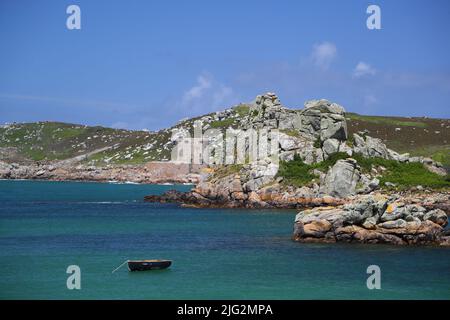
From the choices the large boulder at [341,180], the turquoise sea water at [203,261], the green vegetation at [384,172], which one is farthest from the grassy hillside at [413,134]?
the turquoise sea water at [203,261]

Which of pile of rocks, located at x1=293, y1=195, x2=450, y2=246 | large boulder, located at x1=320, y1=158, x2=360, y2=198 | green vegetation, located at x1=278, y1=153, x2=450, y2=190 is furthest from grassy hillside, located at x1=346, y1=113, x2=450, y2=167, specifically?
pile of rocks, located at x1=293, y1=195, x2=450, y2=246

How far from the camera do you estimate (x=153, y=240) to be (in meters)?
62.4

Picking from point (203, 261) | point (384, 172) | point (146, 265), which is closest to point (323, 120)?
point (384, 172)

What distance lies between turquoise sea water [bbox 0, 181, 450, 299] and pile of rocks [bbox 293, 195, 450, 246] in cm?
175

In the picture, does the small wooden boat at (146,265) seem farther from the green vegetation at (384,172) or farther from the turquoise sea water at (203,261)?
the green vegetation at (384,172)

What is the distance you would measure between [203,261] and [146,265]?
17.1ft

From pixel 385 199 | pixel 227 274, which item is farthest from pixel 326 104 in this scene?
pixel 227 274

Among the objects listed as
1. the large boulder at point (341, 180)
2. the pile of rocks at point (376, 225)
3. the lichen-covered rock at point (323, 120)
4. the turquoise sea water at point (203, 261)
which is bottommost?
the turquoise sea water at point (203, 261)

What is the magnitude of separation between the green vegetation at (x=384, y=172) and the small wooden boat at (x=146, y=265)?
153ft

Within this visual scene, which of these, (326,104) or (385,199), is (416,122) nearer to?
(326,104)

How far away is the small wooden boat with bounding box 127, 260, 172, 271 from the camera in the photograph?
47.1 metres

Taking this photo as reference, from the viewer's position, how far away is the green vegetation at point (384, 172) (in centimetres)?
9256

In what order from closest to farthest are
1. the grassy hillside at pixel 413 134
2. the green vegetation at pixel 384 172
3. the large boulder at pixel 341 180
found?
the large boulder at pixel 341 180 < the green vegetation at pixel 384 172 < the grassy hillside at pixel 413 134
